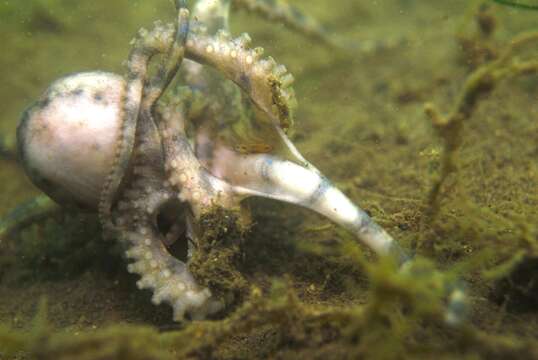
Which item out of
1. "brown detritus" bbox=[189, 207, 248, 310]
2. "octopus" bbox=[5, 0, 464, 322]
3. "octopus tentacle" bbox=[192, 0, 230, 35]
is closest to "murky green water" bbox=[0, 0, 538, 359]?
"brown detritus" bbox=[189, 207, 248, 310]

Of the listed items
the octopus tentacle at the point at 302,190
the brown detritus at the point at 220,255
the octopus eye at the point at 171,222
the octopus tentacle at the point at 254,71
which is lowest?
the brown detritus at the point at 220,255

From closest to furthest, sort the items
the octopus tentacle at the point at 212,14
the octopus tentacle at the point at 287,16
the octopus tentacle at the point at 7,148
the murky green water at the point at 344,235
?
the murky green water at the point at 344,235 → the octopus tentacle at the point at 212,14 → the octopus tentacle at the point at 287,16 → the octopus tentacle at the point at 7,148

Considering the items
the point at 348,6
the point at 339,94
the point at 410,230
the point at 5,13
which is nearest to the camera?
the point at 410,230

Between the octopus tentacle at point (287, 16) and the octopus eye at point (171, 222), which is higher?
the octopus tentacle at point (287, 16)

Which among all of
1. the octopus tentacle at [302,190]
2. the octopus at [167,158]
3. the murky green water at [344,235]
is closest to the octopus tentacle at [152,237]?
the octopus at [167,158]

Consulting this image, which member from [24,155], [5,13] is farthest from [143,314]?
[5,13]

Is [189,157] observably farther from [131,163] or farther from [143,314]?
[143,314]

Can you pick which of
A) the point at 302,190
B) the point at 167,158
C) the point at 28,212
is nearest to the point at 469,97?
A: the point at 302,190

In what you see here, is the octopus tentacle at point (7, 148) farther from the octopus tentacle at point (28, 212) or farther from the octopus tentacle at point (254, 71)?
the octopus tentacle at point (254, 71)
